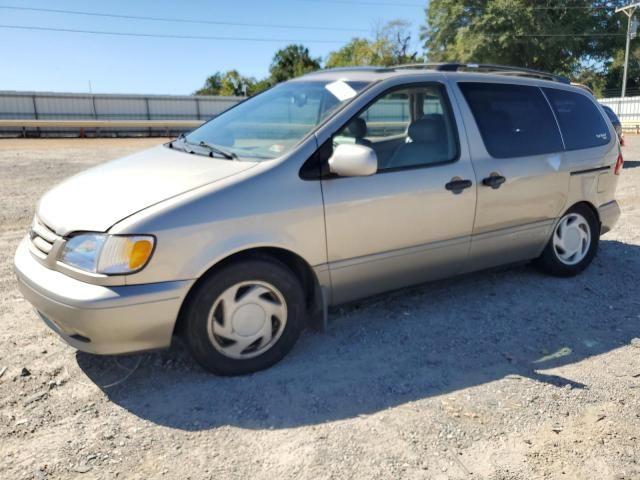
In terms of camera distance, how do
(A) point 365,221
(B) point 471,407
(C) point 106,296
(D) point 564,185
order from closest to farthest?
(C) point 106,296
(B) point 471,407
(A) point 365,221
(D) point 564,185

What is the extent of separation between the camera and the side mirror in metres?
3.13

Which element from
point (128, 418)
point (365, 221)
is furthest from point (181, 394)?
point (365, 221)

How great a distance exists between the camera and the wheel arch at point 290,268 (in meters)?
2.95

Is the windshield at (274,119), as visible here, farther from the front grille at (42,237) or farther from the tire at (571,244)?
the tire at (571,244)

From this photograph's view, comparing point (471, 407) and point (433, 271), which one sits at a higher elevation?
point (433, 271)

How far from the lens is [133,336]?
2775mm

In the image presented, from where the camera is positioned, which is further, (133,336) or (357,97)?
(357,97)

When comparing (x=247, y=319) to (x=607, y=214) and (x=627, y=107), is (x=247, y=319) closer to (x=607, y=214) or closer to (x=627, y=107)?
(x=607, y=214)

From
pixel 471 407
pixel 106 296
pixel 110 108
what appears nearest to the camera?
pixel 106 296

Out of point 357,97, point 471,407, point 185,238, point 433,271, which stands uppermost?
point 357,97

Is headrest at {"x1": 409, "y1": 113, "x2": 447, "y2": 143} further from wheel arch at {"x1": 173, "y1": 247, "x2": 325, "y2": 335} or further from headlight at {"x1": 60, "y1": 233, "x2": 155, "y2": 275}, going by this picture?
headlight at {"x1": 60, "y1": 233, "x2": 155, "y2": 275}

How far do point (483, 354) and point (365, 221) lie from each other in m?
1.14

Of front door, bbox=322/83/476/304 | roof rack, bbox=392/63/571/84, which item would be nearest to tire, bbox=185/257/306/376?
front door, bbox=322/83/476/304

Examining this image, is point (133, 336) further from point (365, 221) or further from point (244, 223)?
point (365, 221)
